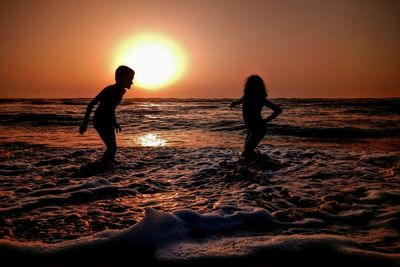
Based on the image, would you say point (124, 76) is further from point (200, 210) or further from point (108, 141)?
point (200, 210)

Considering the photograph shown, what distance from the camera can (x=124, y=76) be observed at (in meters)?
7.31

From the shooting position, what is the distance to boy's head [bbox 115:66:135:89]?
7239 mm

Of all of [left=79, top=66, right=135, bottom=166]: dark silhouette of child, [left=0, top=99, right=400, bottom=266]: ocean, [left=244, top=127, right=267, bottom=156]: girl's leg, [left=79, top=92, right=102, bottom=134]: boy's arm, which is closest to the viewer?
[left=0, top=99, right=400, bottom=266]: ocean

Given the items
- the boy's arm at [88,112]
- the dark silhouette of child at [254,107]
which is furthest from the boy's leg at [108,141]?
the dark silhouette of child at [254,107]

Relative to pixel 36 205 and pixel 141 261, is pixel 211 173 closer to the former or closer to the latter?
pixel 36 205

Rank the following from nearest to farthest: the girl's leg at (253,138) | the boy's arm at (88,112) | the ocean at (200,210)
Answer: the ocean at (200,210) → the boy's arm at (88,112) → the girl's leg at (253,138)

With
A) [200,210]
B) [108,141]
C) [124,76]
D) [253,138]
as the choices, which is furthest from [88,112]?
[200,210]

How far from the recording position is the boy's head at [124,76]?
7.24 m

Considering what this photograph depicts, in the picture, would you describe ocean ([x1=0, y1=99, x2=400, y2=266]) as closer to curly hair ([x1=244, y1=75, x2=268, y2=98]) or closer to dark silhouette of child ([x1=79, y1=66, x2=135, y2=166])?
dark silhouette of child ([x1=79, y1=66, x2=135, y2=166])

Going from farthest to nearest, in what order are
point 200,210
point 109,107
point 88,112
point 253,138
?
point 253,138 → point 109,107 → point 88,112 → point 200,210

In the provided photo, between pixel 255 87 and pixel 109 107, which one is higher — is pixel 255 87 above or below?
above

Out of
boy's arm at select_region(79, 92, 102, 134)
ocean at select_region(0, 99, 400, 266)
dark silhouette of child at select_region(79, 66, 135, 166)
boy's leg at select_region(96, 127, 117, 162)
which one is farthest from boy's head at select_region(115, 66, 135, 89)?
ocean at select_region(0, 99, 400, 266)

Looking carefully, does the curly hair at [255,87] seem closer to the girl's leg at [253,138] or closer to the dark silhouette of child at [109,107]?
the girl's leg at [253,138]

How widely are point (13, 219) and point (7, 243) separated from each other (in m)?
0.87
